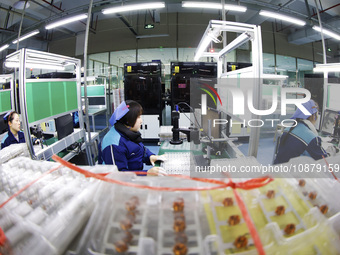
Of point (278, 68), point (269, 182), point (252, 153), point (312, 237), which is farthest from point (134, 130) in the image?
point (278, 68)

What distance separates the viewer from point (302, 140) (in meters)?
2.04

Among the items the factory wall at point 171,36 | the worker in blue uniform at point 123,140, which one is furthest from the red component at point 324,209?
the factory wall at point 171,36

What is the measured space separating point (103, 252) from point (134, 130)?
1.45 meters

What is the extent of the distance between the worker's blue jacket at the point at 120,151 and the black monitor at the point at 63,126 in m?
0.97

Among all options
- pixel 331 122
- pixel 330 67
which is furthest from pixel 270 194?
pixel 331 122

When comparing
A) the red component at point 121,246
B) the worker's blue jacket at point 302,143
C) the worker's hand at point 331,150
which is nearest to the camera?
the red component at point 121,246

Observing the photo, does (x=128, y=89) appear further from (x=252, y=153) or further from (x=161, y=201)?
(x=161, y=201)

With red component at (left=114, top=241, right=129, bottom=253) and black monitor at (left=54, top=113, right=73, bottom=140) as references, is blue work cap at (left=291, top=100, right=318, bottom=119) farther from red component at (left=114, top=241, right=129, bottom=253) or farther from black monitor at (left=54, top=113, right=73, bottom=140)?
black monitor at (left=54, top=113, right=73, bottom=140)

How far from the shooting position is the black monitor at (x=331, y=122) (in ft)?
8.49

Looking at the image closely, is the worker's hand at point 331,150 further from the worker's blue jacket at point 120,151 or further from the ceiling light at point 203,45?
the worker's blue jacket at point 120,151

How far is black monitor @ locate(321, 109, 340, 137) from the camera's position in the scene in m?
2.59

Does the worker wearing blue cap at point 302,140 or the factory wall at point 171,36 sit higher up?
the factory wall at point 171,36

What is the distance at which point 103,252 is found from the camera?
471 millimetres

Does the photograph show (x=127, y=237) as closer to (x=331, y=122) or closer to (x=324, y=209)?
(x=324, y=209)
